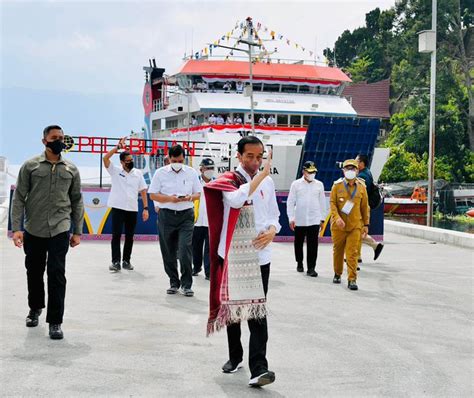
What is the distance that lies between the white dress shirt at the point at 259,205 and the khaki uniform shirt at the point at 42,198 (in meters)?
1.92

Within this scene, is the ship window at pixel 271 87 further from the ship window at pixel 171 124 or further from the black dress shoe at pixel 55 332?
the black dress shoe at pixel 55 332

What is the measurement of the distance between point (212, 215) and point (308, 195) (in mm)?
6504

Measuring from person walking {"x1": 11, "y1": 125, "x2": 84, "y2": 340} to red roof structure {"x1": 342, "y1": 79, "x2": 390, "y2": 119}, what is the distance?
198ft

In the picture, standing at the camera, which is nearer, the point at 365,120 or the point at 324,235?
the point at 324,235

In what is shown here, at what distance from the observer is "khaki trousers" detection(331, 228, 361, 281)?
10258mm

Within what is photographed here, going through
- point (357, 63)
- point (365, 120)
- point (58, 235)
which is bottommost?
point (58, 235)

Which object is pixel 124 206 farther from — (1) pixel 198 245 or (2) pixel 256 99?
(2) pixel 256 99

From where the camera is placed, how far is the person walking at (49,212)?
693cm

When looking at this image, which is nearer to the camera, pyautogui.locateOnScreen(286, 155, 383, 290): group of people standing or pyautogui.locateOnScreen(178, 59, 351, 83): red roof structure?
pyautogui.locateOnScreen(286, 155, 383, 290): group of people standing

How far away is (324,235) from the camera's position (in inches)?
674

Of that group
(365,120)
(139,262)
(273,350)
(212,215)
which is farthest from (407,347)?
(365,120)

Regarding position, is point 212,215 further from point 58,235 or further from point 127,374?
point 58,235

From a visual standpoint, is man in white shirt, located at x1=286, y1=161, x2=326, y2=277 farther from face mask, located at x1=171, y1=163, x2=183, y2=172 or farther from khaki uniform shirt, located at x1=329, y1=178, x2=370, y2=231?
face mask, located at x1=171, y1=163, x2=183, y2=172

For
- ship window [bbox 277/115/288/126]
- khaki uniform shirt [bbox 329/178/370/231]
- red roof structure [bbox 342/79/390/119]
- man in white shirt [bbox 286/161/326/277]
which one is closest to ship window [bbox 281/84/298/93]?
ship window [bbox 277/115/288/126]
